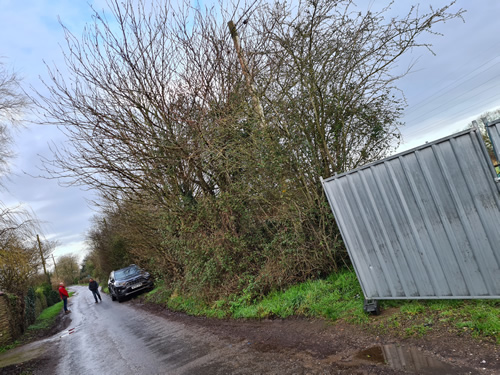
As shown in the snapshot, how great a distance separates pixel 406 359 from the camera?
3.37 metres

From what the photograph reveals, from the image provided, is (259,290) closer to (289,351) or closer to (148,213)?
(289,351)

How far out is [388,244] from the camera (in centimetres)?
432

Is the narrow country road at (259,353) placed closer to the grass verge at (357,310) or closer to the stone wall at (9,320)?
the grass verge at (357,310)

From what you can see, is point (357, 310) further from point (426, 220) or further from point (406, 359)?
point (426, 220)

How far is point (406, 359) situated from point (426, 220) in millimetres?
1543

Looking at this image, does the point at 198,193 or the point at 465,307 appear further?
the point at 198,193

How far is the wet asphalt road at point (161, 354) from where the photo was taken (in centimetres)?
443

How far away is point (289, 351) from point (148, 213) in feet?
26.6

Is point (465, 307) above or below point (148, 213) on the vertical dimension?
below

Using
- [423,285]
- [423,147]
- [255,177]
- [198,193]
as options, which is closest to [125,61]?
[198,193]

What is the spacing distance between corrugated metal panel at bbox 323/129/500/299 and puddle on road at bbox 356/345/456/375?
0.85m

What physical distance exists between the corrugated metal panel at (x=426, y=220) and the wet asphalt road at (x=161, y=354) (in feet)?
5.68

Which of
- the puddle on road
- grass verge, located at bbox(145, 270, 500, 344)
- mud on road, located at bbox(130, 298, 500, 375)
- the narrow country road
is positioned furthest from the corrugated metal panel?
the puddle on road

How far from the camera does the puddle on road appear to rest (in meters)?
3.06
